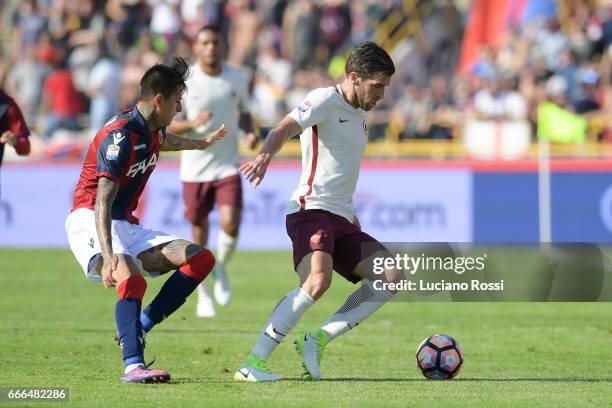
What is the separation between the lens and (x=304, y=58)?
2598 centimetres

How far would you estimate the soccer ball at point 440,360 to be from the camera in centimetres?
906

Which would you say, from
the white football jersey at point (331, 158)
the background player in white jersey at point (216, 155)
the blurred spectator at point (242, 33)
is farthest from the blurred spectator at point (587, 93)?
the white football jersey at point (331, 158)

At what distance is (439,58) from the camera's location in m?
27.1

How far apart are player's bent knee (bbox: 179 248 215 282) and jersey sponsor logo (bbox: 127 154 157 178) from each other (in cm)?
70

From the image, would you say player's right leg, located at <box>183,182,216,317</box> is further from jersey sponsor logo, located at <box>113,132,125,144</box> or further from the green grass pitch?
jersey sponsor logo, located at <box>113,132,125,144</box>

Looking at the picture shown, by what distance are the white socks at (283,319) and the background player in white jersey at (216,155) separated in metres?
5.16

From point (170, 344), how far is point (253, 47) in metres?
15.5

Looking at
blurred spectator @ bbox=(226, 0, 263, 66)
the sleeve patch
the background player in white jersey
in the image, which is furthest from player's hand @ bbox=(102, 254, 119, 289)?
blurred spectator @ bbox=(226, 0, 263, 66)

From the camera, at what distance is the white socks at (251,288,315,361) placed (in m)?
8.65

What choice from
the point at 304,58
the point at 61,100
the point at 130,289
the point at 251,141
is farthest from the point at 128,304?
the point at 304,58

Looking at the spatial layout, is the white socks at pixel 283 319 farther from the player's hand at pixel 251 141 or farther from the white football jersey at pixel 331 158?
the player's hand at pixel 251 141

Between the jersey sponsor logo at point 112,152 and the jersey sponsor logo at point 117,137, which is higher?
the jersey sponsor logo at point 117,137

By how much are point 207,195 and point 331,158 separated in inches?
208

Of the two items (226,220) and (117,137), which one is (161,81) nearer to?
(117,137)
